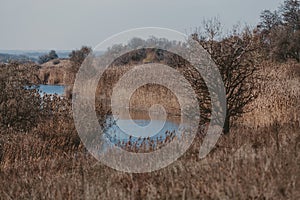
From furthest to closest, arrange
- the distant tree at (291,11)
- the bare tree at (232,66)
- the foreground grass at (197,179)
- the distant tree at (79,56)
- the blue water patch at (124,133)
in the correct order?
the distant tree at (291,11), the distant tree at (79,56), the blue water patch at (124,133), the bare tree at (232,66), the foreground grass at (197,179)

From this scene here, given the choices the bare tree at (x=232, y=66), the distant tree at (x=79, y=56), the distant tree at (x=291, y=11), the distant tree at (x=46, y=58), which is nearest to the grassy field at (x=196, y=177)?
the bare tree at (x=232, y=66)

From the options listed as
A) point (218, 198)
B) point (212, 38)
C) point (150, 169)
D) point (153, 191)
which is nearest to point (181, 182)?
point (153, 191)

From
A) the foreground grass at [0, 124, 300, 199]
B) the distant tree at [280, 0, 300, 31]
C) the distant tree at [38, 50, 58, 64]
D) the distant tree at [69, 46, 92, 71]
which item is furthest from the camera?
the distant tree at [38, 50, 58, 64]

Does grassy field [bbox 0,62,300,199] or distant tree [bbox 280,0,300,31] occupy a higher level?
distant tree [bbox 280,0,300,31]

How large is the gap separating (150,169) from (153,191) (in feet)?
3.72

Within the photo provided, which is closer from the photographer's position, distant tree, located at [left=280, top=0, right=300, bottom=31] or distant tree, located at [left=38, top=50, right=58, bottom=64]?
distant tree, located at [left=280, top=0, right=300, bottom=31]

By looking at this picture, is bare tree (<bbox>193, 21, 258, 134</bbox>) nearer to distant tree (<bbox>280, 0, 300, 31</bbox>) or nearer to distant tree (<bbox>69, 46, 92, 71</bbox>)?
distant tree (<bbox>69, 46, 92, 71</bbox>)

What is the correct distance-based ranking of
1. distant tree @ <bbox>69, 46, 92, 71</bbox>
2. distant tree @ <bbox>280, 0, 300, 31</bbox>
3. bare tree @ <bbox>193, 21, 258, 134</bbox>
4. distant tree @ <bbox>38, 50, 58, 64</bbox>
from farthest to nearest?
1. distant tree @ <bbox>38, 50, 58, 64</bbox>
2. distant tree @ <bbox>280, 0, 300, 31</bbox>
3. distant tree @ <bbox>69, 46, 92, 71</bbox>
4. bare tree @ <bbox>193, 21, 258, 134</bbox>

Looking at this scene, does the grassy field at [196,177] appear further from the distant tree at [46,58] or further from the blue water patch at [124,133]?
the distant tree at [46,58]

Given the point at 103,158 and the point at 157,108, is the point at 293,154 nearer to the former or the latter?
the point at 103,158

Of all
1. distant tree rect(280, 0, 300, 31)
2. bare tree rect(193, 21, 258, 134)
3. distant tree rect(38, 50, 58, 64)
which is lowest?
bare tree rect(193, 21, 258, 134)

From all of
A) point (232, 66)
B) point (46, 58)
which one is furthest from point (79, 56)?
point (46, 58)

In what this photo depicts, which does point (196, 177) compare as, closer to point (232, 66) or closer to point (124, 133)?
point (232, 66)

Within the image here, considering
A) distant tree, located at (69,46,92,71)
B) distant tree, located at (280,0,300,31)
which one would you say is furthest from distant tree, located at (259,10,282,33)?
distant tree, located at (69,46,92,71)
